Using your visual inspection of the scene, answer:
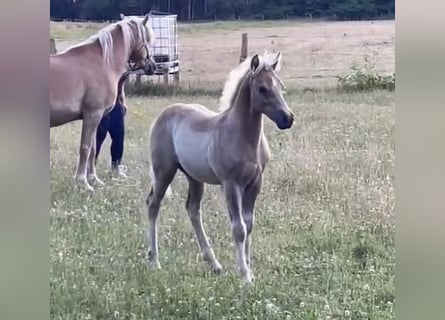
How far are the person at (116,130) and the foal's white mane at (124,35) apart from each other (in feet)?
0.33

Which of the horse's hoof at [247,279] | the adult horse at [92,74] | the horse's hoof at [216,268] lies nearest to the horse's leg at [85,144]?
the adult horse at [92,74]

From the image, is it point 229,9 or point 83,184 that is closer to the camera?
point 229,9

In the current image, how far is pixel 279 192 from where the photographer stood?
2375 mm

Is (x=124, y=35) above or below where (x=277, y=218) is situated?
above

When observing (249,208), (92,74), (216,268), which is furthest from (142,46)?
(216,268)

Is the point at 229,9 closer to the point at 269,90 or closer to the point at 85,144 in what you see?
the point at 269,90

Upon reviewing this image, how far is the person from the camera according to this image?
2.47m

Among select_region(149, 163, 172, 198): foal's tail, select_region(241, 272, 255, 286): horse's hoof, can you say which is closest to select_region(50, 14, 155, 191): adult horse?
select_region(149, 163, 172, 198): foal's tail

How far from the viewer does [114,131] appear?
A: 8.16 ft

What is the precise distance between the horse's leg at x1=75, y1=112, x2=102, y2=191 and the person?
0.02m

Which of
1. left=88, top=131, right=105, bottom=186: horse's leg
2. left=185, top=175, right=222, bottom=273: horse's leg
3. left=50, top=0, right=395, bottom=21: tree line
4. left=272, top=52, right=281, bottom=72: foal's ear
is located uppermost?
left=50, top=0, right=395, bottom=21: tree line

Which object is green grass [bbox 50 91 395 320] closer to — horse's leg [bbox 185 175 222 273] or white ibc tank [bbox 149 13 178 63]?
horse's leg [bbox 185 175 222 273]

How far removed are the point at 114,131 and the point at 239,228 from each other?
515mm

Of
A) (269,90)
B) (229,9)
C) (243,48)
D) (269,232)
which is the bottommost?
(269,232)
